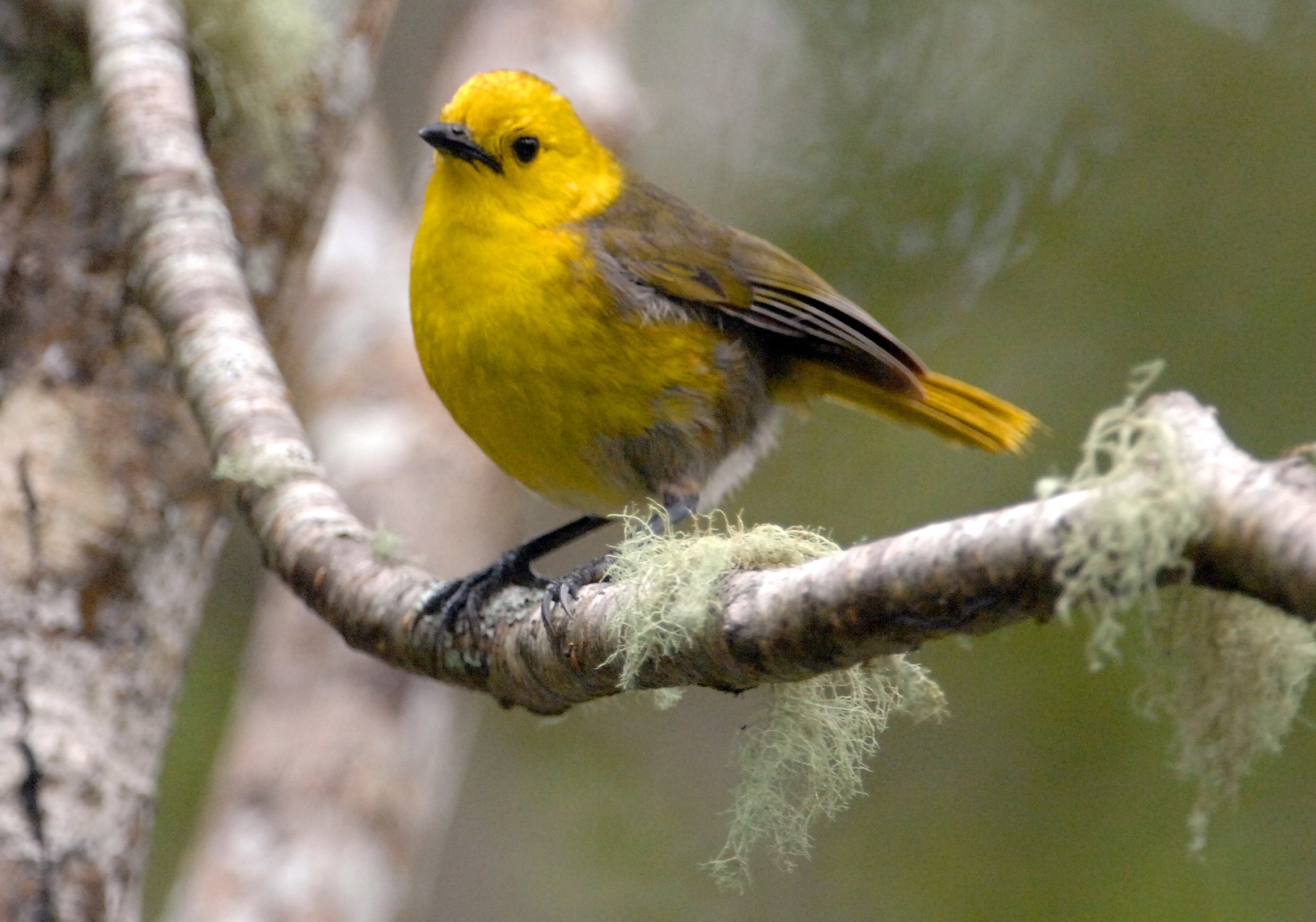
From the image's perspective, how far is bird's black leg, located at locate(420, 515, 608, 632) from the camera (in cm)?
251

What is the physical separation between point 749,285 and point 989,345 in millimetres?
2226

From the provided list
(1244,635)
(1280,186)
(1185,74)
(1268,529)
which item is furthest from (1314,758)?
(1268,529)

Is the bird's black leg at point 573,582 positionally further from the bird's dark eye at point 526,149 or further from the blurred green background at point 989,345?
the blurred green background at point 989,345

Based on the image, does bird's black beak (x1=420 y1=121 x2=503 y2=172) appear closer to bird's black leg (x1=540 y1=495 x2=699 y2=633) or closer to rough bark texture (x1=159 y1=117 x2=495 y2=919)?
bird's black leg (x1=540 y1=495 x2=699 y2=633)

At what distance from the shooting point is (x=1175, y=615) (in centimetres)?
163

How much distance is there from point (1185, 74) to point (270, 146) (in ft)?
11.3

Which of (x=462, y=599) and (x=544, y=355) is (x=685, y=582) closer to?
(x=462, y=599)

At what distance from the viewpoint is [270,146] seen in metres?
3.32

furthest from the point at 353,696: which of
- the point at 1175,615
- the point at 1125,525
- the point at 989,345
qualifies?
the point at 1125,525

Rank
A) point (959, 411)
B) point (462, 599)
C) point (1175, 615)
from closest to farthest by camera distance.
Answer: point (1175, 615) < point (462, 599) < point (959, 411)

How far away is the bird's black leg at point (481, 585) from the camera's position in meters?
2.51

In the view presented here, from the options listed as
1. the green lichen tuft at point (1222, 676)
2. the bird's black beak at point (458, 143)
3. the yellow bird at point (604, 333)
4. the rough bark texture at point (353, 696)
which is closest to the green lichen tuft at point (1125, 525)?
the green lichen tuft at point (1222, 676)

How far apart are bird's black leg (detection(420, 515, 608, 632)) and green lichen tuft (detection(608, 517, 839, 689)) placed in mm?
541

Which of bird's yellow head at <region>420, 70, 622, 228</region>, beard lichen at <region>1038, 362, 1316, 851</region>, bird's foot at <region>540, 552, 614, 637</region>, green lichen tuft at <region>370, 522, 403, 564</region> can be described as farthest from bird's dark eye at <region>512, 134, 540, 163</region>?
beard lichen at <region>1038, 362, 1316, 851</region>
